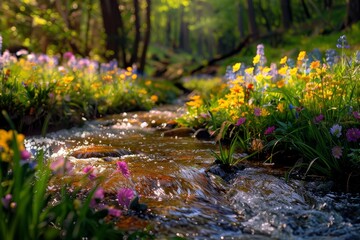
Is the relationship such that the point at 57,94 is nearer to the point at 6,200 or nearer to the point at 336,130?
the point at 336,130

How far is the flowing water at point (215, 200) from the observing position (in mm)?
2447

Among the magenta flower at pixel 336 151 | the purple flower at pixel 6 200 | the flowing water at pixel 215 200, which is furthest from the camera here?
the magenta flower at pixel 336 151

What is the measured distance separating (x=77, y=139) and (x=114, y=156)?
155 cm

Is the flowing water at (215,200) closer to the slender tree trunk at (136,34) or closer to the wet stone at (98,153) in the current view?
the wet stone at (98,153)

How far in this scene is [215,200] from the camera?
9.93 feet

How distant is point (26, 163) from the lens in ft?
5.94

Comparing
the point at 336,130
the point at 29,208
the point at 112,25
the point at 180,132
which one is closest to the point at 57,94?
the point at 180,132

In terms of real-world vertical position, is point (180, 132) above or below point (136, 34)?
below

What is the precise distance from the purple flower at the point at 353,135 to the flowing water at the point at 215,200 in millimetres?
488

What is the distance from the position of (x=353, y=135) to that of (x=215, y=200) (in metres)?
A: 1.40

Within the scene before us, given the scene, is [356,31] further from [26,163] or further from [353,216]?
[26,163]

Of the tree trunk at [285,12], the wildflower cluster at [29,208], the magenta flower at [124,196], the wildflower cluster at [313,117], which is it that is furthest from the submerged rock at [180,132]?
the tree trunk at [285,12]

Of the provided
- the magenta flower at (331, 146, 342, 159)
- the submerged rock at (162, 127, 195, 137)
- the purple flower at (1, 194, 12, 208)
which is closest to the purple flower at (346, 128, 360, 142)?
the magenta flower at (331, 146, 342, 159)

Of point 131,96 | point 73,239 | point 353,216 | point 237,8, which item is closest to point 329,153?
point 353,216
